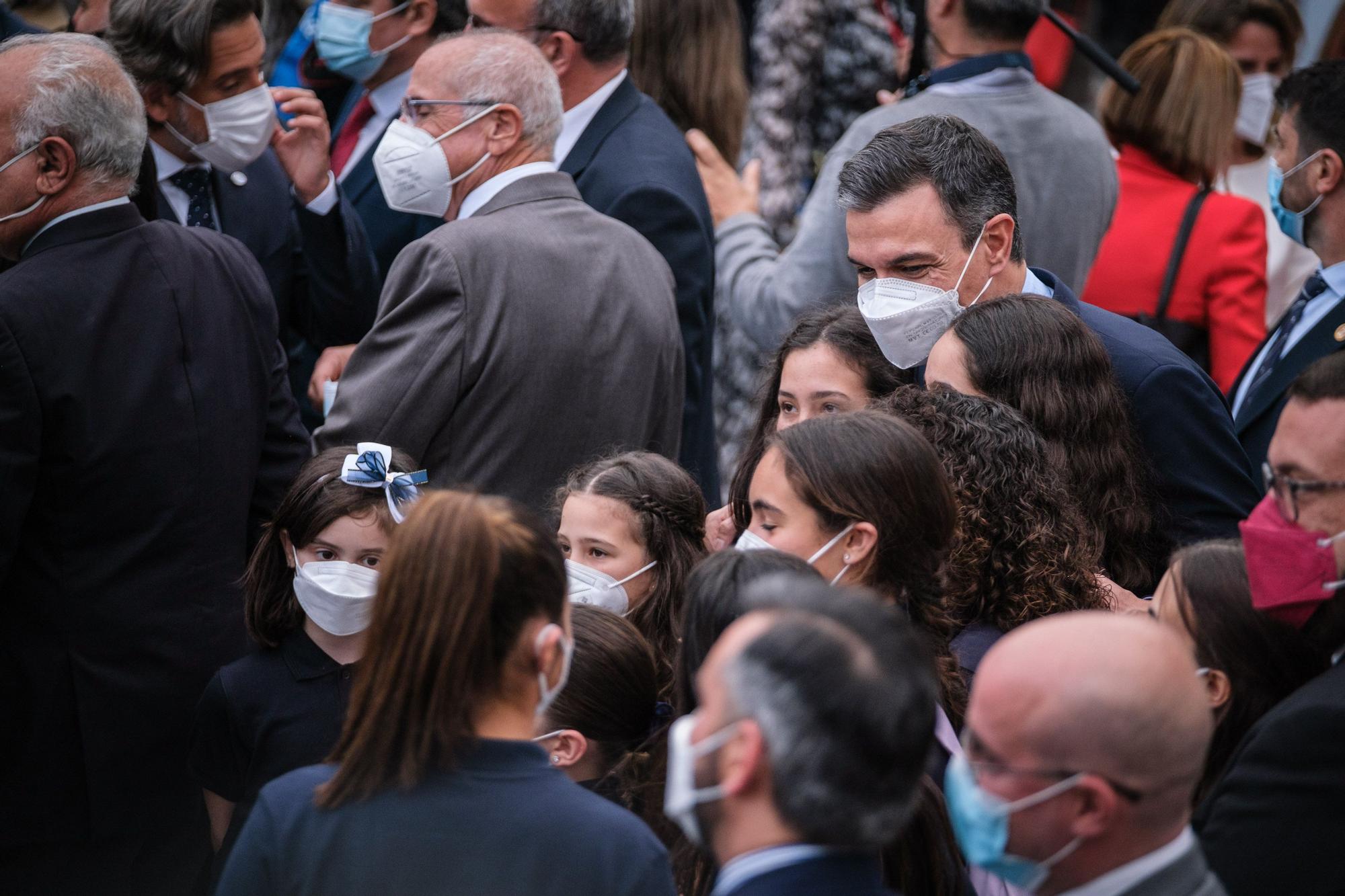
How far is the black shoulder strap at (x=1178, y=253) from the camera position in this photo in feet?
16.4

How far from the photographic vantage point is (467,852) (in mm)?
1984

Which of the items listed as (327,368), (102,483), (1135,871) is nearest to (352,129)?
(327,368)

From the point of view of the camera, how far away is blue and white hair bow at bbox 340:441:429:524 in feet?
11.4

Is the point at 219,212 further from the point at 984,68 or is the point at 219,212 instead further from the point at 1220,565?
the point at 1220,565

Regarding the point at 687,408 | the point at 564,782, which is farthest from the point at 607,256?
the point at 564,782

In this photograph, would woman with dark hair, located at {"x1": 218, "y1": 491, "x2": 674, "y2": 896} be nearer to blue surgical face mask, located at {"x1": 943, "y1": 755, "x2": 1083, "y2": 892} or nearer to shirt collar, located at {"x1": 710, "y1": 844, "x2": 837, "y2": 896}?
shirt collar, located at {"x1": 710, "y1": 844, "x2": 837, "y2": 896}

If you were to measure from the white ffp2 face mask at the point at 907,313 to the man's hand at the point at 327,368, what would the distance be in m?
1.77

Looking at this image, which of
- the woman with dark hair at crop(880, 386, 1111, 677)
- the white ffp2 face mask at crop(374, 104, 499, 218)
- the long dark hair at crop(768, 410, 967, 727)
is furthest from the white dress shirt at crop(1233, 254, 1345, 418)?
the white ffp2 face mask at crop(374, 104, 499, 218)

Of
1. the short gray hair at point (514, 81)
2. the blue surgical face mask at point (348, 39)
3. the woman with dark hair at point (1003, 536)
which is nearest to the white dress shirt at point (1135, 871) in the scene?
the woman with dark hair at point (1003, 536)

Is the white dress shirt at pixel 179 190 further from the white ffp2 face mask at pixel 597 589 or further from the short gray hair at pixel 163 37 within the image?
the white ffp2 face mask at pixel 597 589

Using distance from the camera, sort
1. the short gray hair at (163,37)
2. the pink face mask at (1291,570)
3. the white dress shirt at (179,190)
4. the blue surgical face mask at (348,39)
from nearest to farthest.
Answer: the pink face mask at (1291,570)
the short gray hair at (163,37)
the white dress shirt at (179,190)
the blue surgical face mask at (348,39)

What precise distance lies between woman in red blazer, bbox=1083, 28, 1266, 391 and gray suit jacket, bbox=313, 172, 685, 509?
183 centimetres

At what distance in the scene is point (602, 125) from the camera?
4.84 metres

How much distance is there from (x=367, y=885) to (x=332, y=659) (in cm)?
159
